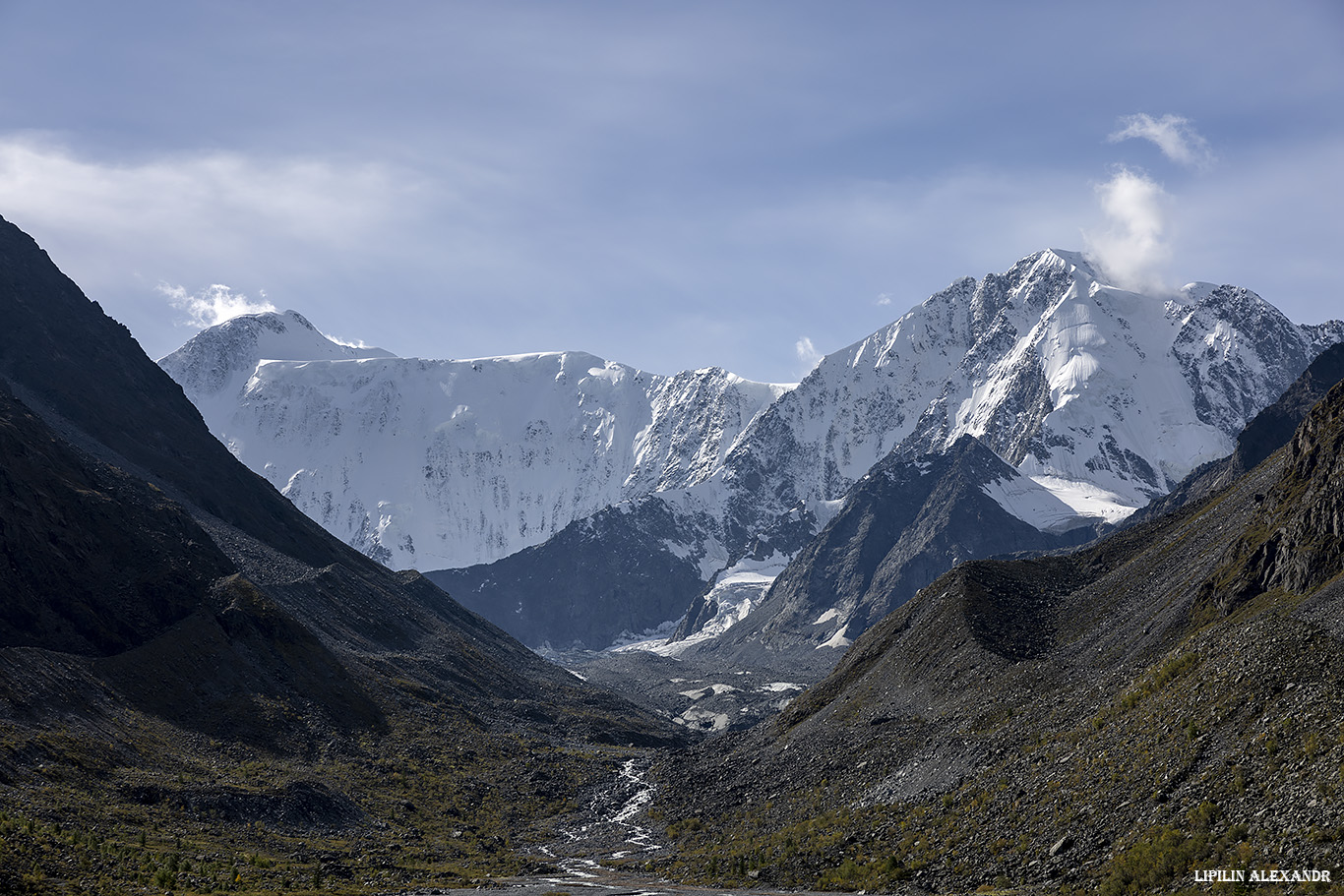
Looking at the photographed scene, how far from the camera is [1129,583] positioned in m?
99.4

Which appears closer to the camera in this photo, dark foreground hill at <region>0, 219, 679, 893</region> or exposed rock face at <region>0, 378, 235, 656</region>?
dark foreground hill at <region>0, 219, 679, 893</region>

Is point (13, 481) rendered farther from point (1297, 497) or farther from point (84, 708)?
point (1297, 497)

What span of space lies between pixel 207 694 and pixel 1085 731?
78.2 meters

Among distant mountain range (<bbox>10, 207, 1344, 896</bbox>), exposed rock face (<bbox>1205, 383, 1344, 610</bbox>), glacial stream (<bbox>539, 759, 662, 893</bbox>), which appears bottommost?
glacial stream (<bbox>539, 759, 662, 893</bbox>)

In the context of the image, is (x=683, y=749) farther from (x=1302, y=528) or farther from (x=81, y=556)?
(x=1302, y=528)

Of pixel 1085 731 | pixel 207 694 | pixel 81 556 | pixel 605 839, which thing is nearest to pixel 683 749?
pixel 605 839

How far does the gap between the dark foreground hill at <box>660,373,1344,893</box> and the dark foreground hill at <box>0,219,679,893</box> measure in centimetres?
2266

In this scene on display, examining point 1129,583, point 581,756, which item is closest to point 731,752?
point 581,756

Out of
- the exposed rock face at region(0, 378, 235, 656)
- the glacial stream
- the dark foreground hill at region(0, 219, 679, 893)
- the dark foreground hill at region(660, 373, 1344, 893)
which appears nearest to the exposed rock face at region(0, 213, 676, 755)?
the exposed rock face at region(0, 378, 235, 656)

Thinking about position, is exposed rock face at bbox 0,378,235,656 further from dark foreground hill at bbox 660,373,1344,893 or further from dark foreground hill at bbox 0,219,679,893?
dark foreground hill at bbox 660,373,1344,893

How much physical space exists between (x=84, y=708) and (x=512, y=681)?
90053mm

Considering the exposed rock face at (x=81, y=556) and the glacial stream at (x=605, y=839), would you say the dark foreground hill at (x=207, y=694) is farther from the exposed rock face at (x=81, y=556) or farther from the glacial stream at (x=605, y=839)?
the glacial stream at (x=605, y=839)

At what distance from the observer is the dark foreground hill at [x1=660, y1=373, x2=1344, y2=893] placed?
44.6m

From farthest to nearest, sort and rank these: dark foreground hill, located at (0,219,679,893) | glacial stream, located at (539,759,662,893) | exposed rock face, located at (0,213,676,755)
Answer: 1. exposed rock face, located at (0,213,676,755)
2. glacial stream, located at (539,759,662,893)
3. dark foreground hill, located at (0,219,679,893)
